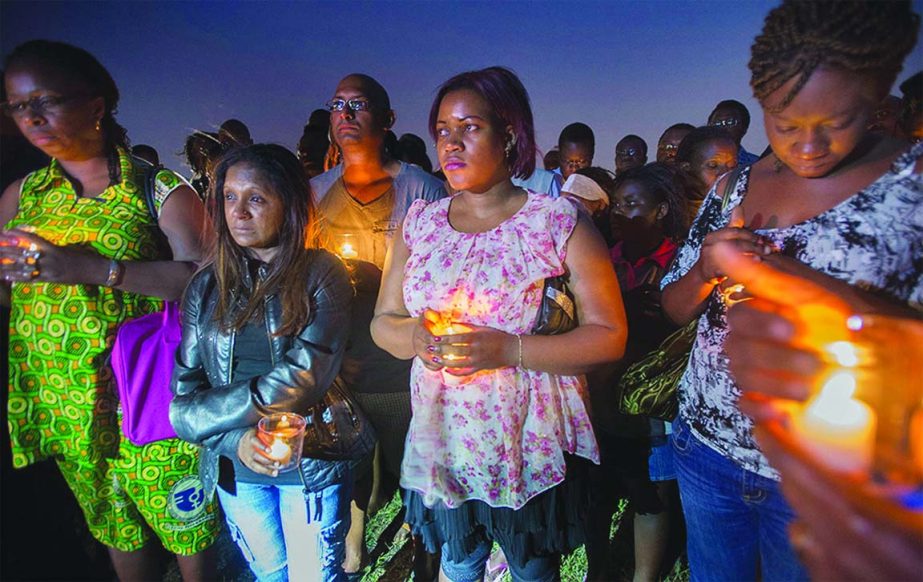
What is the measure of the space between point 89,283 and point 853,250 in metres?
2.56

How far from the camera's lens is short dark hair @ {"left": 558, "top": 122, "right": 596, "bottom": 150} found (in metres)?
6.03

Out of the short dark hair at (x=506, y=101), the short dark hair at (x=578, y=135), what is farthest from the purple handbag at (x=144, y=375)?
the short dark hair at (x=578, y=135)

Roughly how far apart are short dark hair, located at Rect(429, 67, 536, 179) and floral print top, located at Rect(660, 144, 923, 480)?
774mm

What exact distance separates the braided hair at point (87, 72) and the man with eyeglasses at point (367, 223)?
100cm

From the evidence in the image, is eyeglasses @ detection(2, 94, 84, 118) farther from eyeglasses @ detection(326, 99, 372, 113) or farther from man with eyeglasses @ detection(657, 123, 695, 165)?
man with eyeglasses @ detection(657, 123, 695, 165)

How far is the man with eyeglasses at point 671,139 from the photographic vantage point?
232 inches

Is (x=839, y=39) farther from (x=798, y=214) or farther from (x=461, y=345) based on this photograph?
(x=461, y=345)

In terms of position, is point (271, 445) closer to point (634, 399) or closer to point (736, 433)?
point (634, 399)

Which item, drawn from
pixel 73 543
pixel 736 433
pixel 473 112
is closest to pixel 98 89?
pixel 473 112

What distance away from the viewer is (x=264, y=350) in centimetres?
196

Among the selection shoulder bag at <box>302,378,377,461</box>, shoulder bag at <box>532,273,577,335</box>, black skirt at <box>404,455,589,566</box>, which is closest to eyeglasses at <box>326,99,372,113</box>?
shoulder bag at <box>302,378,377,461</box>

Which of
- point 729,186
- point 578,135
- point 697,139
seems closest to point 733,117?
point 578,135

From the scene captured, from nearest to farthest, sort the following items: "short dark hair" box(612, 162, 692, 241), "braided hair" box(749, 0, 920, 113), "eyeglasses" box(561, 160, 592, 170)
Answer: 1. "braided hair" box(749, 0, 920, 113)
2. "short dark hair" box(612, 162, 692, 241)
3. "eyeglasses" box(561, 160, 592, 170)

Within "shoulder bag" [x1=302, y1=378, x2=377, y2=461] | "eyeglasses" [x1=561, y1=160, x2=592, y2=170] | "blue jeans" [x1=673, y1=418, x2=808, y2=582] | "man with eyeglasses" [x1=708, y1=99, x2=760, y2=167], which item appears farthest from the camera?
"eyeglasses" [x1=561, y1=160, x2=592, y2=170]
